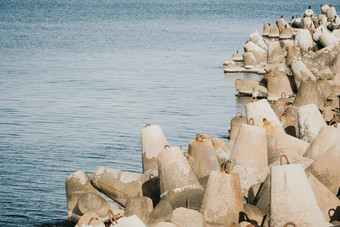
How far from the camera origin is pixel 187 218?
921cm

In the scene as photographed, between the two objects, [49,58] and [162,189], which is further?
[49,58]

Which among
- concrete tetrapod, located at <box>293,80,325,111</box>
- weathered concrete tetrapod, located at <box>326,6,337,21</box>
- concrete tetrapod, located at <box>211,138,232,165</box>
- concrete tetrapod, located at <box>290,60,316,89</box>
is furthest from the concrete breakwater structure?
weathered concrete tetrapod, located at <box>326,6,337,21</box>

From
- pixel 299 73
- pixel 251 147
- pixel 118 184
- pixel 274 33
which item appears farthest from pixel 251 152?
pixel 274 33

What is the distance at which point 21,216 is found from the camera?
43.1 ft

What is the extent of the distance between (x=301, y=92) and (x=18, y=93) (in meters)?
12.8

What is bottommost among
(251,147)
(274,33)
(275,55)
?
(251,147)

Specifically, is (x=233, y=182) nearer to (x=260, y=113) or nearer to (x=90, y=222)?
(x=90, y=222)

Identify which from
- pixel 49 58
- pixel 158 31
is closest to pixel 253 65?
pixel 49 58

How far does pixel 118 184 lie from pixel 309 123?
4317 millimetres

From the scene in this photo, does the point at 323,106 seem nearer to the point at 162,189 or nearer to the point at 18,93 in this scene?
the point at 162,189

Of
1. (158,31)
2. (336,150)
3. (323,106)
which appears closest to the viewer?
(336,150)

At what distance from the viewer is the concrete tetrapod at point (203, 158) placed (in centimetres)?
1222

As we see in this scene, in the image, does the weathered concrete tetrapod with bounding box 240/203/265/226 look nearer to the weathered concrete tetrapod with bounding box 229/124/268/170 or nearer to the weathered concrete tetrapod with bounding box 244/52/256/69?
the weathered concrete tetrapod with bounding box 229/124/268/170

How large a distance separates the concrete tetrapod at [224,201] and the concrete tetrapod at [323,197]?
3.32ft
